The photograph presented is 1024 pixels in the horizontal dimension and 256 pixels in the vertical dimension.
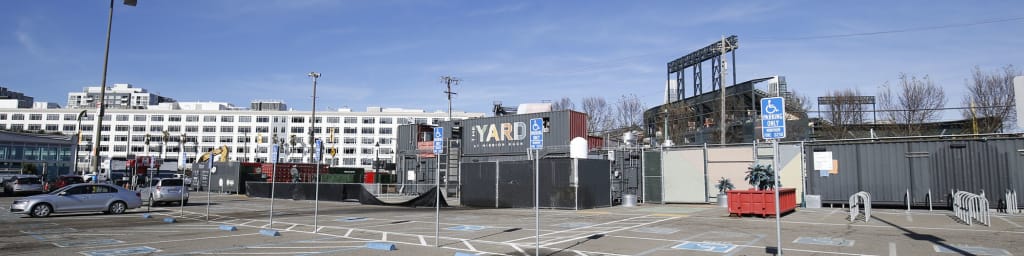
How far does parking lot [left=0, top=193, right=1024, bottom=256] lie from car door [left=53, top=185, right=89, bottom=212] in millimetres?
1851

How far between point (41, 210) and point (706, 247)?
23.4 m

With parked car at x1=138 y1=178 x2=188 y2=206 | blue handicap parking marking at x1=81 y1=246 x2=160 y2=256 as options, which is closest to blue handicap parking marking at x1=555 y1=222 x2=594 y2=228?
blue handicap parking marking at x1=81 y1=246 x2=160 y2=256

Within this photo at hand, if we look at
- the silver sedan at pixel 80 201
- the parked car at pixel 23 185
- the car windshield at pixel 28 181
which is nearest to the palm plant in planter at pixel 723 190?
the silver sedan at pixel 80 201

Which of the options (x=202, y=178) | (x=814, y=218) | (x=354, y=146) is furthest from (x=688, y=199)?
(x=354, y=146)

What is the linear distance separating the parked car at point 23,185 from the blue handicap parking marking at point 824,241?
4724 cm

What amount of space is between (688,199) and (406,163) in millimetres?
27922

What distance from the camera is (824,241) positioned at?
1329cm

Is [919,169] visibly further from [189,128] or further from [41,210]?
[189,128]

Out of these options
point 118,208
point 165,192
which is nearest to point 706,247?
point 118,208

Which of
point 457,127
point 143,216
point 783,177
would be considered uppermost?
point 457,127

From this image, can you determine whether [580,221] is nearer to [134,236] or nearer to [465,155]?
[134,236]

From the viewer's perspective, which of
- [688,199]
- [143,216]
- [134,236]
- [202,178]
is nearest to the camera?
[134,236]

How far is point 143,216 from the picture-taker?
75.2ft

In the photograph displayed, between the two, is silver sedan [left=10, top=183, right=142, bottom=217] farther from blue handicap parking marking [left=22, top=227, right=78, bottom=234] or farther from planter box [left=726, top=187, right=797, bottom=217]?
planter box [left=726, top=187, right=797, bottom=217]
